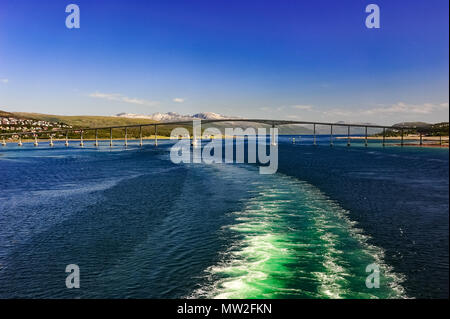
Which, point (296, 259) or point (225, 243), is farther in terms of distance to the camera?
point (225, 243)

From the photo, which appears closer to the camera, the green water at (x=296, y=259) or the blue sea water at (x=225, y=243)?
the green water at (x=296, y=259)

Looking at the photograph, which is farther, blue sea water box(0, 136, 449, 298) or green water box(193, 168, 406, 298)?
blue sea water box(0, 136, 449, 298)

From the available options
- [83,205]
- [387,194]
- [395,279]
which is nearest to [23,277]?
[83,205]

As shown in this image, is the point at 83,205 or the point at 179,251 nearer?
the point at 179,251
